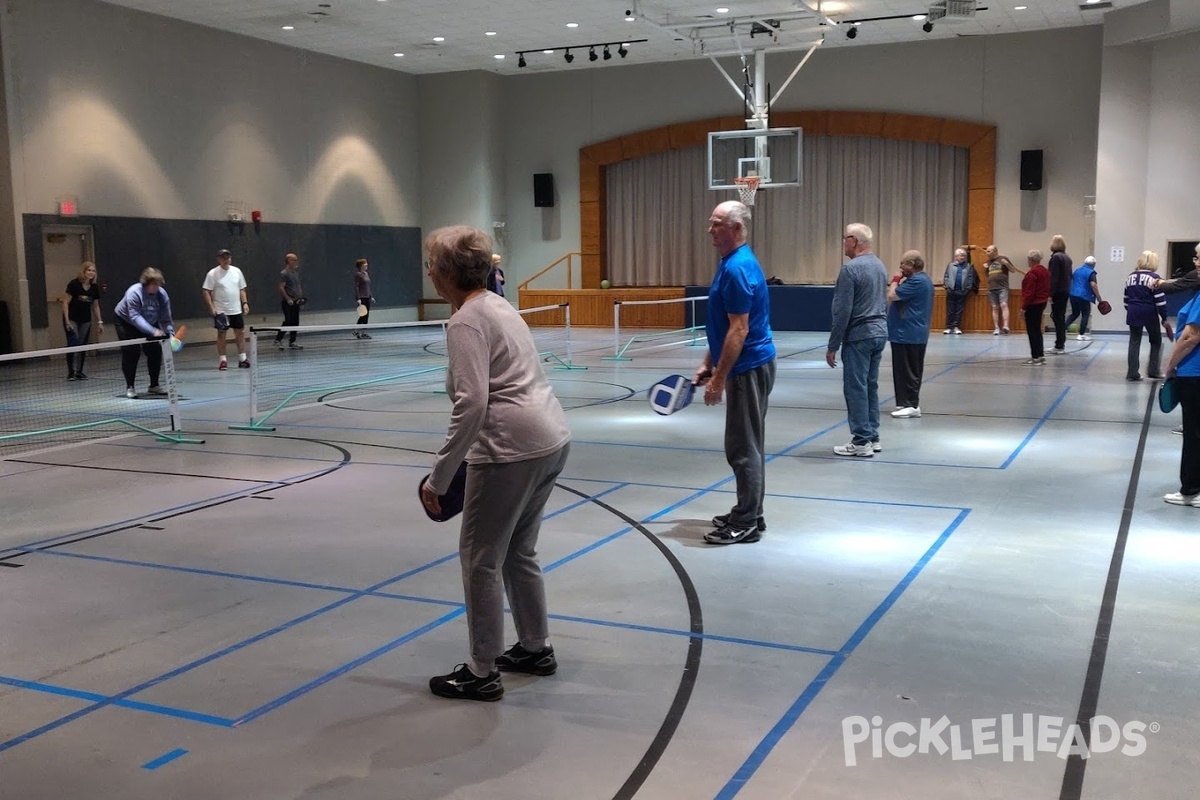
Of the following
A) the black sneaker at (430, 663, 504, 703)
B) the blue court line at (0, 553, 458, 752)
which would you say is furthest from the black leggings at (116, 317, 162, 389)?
the black sneaker at (430, 663, 504, 703)

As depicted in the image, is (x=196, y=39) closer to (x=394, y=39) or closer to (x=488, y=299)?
(x=394, y=39)

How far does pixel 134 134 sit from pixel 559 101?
11418 mm

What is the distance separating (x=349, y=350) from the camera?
68.6ft

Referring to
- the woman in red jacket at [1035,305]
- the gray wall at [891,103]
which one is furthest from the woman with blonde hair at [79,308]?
the woman in red jacket at [1035,305]

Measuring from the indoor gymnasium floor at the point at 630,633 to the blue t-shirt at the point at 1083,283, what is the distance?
10189mm

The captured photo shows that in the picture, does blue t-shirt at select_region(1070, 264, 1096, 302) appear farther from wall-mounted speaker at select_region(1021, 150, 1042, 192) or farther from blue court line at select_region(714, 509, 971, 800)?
blue court line at select_region(714, 509, 971, 800)

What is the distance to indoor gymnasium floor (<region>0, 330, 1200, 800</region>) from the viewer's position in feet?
11.4

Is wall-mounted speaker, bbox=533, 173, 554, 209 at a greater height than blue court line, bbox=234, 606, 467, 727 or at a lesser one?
greater

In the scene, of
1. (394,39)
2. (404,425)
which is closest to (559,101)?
(394,39)

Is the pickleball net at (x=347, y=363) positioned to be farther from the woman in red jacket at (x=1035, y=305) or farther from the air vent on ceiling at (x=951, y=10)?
the air vent on ceiling at (x=951, y=10)

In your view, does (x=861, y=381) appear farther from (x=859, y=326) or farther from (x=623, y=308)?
(x=623, y=308)

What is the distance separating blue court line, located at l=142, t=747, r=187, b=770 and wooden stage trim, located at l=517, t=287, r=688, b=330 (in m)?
22.5

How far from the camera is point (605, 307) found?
27109 mm

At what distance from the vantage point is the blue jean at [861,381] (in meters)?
8.69
